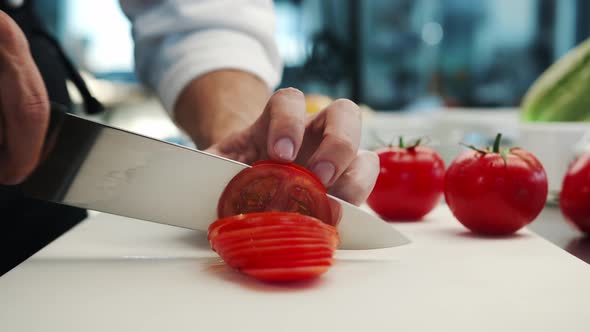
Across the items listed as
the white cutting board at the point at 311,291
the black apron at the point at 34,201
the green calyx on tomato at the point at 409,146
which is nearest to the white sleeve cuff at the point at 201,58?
the black apron at the point at 34,201

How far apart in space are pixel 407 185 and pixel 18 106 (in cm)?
63

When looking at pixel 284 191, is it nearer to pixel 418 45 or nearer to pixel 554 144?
pixel 554 144

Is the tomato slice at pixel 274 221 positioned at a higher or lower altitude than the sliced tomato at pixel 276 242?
higher

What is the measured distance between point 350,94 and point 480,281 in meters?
4.27

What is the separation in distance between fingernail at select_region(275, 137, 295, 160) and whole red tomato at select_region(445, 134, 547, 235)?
1.07ft

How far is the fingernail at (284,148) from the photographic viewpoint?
0.79m

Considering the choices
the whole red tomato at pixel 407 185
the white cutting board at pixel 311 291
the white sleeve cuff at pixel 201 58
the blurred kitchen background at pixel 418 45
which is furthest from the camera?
the blurred kitchen background at pixel 418 45

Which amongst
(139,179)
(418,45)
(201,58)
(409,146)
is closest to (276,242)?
(139,179)

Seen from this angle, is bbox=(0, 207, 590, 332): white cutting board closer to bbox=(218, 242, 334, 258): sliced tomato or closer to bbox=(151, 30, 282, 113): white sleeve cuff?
bbox=(218, 242, 334, 258): sliced tomato

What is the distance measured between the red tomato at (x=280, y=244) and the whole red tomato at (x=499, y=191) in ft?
1.08

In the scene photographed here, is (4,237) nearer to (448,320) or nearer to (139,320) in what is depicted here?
(139,320)

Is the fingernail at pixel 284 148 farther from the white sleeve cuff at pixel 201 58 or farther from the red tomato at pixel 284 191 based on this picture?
the white sleeve cuff at pixel 201 58

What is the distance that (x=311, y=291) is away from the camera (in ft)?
2.27

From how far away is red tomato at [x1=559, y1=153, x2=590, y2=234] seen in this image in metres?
0.91
